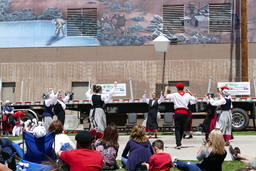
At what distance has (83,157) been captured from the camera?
577 cm

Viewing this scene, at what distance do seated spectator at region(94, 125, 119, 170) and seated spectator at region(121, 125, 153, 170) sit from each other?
255mm

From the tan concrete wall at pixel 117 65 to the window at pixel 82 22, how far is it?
100 centimetres

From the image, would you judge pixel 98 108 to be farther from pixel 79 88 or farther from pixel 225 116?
pixel 79 88

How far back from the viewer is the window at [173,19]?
2669cm

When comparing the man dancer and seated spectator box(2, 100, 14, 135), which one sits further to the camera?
seated spectator box(2, 100, 14, 135)

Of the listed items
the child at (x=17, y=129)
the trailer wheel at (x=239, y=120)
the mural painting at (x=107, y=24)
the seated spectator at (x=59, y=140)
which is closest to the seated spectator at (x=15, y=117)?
the child at (x=17, y=129)

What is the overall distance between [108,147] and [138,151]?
0.60 meters

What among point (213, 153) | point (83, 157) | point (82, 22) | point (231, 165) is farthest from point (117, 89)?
point (83, 157)

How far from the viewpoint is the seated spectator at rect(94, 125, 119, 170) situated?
8141mm

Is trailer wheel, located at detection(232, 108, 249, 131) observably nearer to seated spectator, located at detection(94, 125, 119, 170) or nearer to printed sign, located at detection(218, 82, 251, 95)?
printed sign, located at detection(218, 82, 251, 95)

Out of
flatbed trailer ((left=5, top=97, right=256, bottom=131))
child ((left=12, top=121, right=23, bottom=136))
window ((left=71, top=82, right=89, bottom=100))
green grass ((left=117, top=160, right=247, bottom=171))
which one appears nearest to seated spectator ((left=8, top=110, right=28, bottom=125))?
child ((left=12, top=121, right=23, bottom=136))

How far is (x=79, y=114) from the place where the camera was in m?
20.6

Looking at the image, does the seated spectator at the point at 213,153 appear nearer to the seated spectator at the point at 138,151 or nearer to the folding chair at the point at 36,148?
the seated spectator at the point at 138,151

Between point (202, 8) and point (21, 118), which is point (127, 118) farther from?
point (202, 8)
